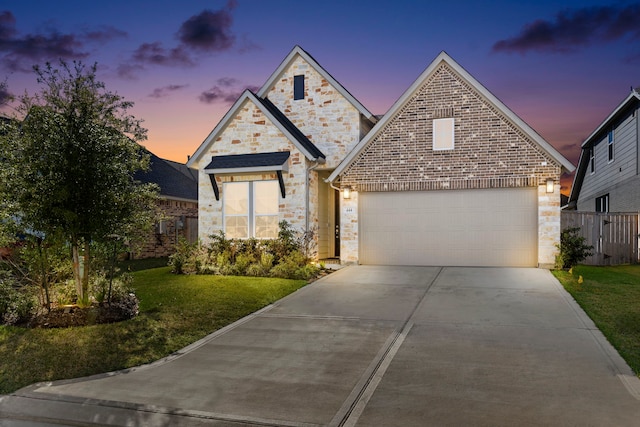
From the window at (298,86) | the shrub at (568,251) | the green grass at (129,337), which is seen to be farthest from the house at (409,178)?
the green grass at (129,337)

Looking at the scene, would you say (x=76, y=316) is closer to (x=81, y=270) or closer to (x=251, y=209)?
(x=81, y=270)

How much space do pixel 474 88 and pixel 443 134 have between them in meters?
1.64

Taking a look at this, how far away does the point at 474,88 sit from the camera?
52.7 ft

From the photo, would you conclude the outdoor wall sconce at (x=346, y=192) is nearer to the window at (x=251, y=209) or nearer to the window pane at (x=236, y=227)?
the window at (x=251, y=209)

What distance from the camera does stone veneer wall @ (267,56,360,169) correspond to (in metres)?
19.3

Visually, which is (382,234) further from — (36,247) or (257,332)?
(36,247)

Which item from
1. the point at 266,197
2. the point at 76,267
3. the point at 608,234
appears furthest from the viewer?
the point at 608,234

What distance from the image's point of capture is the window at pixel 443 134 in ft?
53.4

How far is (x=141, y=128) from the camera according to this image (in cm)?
1021

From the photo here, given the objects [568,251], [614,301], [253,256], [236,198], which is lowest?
[614,301]

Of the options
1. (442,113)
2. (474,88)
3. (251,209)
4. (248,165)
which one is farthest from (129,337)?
(474,88)

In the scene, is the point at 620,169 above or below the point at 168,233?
above

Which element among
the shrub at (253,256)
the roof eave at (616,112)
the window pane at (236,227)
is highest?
the roof eave at (616,112)

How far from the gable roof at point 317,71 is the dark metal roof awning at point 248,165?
11.0 ft
